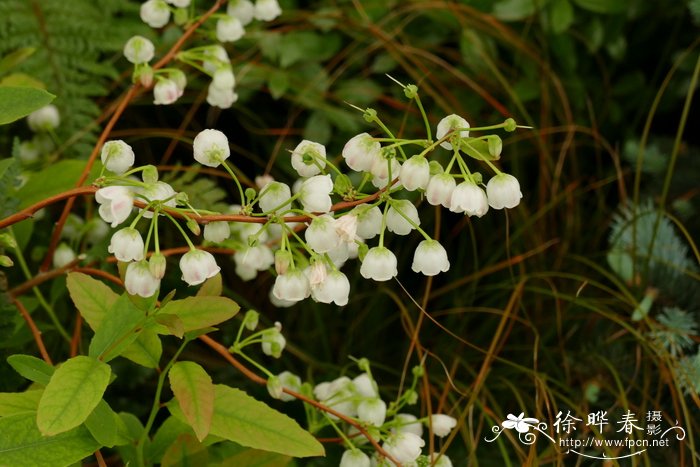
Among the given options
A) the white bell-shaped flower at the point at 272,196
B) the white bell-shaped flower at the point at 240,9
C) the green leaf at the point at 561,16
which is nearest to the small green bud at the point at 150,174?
the white bell-shaped flower at the point at 272,196

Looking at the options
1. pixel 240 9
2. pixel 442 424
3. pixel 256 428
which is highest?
pixel 240 9

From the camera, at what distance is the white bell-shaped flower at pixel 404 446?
3.29 feet

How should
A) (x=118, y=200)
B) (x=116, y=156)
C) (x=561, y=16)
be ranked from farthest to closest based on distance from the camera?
(x=561, y=16)
(x=116, y=156)
(x=118, y=200)

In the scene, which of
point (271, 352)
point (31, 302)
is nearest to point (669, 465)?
point (271, 352)

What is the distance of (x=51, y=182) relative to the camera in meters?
1.21

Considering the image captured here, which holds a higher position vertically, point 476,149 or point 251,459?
point 476,149

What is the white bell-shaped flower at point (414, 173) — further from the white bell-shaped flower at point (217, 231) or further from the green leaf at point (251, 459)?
the green leaf at point (251, 459)

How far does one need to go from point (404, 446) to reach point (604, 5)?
100 cm

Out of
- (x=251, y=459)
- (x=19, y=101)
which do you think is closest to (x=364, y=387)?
(x=251, y=459)

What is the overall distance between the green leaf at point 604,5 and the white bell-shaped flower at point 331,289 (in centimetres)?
104

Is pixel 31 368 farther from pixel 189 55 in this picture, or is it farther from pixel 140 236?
pixel 189 55

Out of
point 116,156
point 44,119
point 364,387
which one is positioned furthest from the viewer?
point 44,119

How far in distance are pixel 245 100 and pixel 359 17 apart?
0.27 meters

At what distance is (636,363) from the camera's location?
1.31 m
